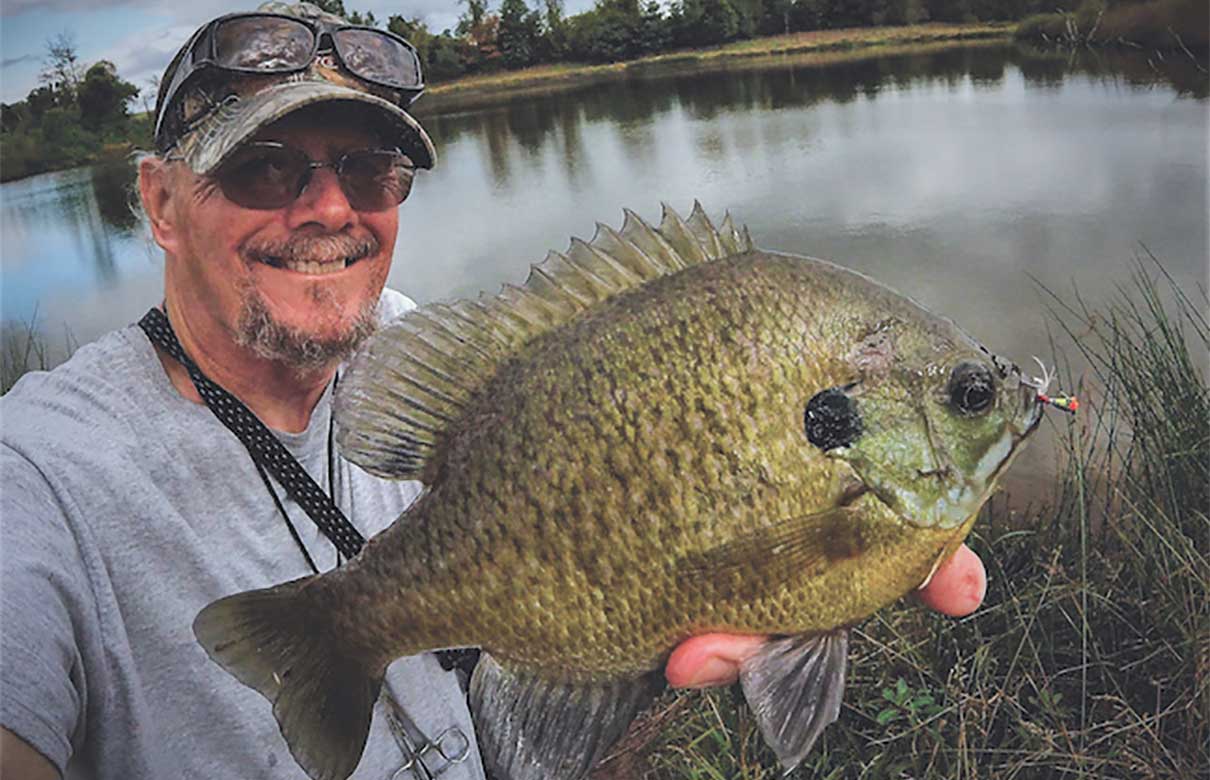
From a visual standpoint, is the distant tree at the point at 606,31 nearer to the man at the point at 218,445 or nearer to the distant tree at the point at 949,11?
the distant tree at the point at 949,11

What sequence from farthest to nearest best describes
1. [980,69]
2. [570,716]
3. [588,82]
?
[588,82] < [980,69] < [570,716]

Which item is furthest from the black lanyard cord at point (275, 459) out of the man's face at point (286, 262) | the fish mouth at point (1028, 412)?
the fish mouth at point (1028, 412)

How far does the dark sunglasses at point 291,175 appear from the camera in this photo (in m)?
1.66

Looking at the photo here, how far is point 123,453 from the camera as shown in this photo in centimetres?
147

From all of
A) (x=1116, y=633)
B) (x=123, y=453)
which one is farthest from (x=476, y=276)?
(x=123, y=453)

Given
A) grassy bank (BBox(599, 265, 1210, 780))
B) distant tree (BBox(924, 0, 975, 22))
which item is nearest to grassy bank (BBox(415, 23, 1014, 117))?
distant tree (BBox(924, 0, 975, 22))

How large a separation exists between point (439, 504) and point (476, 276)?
1215 centimetres

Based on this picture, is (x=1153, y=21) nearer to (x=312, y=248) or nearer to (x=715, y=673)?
(x=312, y=248)

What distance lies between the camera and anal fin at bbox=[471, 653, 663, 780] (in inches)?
49.9

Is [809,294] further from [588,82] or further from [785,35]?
[588,82]

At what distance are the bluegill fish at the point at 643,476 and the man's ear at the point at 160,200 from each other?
Result: 31.5 inches

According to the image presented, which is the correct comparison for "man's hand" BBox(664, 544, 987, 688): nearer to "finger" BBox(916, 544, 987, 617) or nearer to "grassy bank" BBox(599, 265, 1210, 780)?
"finger" BBox(916, 544, 987, 617)

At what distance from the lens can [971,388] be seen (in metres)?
1.18

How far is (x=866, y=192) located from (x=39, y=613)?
15559 millimetres
